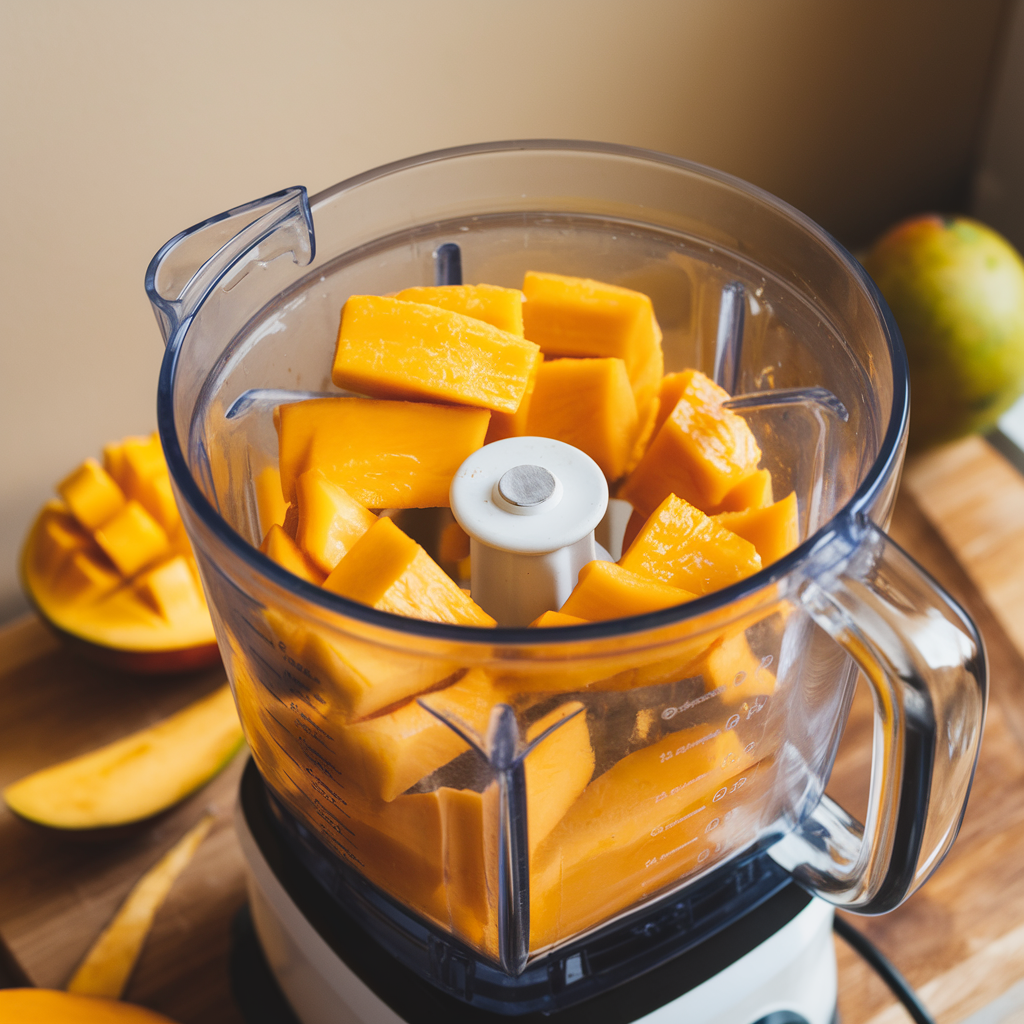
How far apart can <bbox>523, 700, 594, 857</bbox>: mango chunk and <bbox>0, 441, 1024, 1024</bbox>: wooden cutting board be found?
1.09 ft

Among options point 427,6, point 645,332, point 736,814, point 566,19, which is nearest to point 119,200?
point 427,6

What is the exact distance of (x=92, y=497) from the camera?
777 mm

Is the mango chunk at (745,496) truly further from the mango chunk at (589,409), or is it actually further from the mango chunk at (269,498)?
the mango chunk at (269,498)

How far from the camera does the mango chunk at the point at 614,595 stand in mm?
396

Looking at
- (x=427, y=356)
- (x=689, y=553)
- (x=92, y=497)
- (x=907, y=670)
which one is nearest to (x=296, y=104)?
(x=92, y=497)

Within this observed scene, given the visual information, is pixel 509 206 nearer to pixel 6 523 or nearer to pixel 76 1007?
pixel 76 1007

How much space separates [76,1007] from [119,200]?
1.91 feet

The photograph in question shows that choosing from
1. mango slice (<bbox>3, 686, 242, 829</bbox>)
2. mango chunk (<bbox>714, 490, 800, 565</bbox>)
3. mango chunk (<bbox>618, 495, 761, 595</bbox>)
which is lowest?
mango slice (<bbox>3, 686, 242, 829</bbox>)

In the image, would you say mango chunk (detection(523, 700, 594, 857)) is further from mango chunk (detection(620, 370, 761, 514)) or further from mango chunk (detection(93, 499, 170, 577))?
mango chunk (detection(93, 499, 170, 577))

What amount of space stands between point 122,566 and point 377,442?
38 cm

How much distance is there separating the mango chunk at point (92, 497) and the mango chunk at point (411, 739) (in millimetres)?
444

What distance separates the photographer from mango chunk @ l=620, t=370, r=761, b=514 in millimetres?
481

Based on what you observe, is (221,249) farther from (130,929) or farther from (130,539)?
(130,929)

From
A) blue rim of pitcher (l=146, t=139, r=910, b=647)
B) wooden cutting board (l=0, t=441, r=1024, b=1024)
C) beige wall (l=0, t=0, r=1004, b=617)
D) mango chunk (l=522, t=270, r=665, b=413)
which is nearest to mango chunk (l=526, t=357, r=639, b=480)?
mango chunk (l=522, t=270, r=665, b=413)
